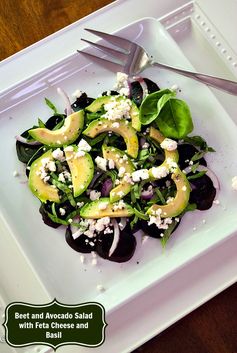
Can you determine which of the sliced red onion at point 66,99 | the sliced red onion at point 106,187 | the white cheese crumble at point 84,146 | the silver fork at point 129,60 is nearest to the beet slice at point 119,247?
the sliced red onion at point 106,187

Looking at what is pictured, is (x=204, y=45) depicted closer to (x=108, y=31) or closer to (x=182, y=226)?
(x=108, y=31)

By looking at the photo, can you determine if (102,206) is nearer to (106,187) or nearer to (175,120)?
(106,187)

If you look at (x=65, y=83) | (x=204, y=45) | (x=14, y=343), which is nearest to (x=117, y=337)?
(x=14, y=343)

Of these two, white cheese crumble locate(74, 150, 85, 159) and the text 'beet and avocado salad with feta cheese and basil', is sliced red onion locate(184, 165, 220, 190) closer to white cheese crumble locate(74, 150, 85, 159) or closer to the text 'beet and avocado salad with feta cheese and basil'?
the text 'beet and avocado salad with feta cheese and basil'

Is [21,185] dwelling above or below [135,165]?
above

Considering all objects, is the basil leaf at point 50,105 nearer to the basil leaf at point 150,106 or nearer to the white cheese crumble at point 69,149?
the white cheese crumble at point 69,149

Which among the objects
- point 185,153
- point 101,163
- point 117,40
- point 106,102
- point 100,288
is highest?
point 117,40

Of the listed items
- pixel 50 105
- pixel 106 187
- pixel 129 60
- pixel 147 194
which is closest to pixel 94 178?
pixel 106 187
